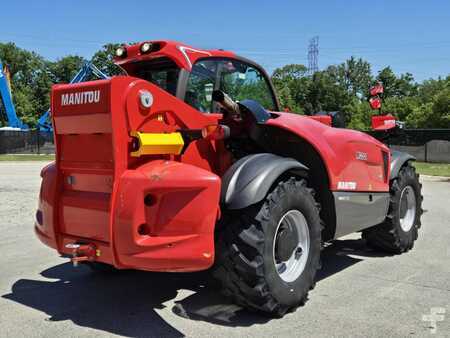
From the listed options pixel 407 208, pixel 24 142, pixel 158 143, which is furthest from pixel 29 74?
pixel 158 143

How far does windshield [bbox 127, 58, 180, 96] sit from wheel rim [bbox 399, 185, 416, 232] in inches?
142

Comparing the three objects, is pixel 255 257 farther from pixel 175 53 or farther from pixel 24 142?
pixel 24 142

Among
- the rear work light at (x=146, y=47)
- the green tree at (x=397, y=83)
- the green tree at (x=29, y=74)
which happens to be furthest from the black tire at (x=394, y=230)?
the green tree at (x=397, y=83)

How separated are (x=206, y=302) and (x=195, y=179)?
55.2 inches

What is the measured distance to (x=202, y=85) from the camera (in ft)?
15.0

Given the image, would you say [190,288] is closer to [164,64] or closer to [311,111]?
[164,64]

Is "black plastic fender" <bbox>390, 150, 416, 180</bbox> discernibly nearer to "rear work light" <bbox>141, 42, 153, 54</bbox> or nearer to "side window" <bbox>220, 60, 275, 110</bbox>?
"side window" <bbox>220, 60, 275, 110</bbox>

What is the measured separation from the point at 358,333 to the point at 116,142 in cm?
227

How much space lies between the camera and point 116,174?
146 inches

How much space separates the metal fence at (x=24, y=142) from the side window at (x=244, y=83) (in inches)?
1384

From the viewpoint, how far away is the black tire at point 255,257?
13.0ft

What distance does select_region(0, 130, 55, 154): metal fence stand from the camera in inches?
1500

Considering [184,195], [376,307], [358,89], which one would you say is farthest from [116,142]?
[358,89]

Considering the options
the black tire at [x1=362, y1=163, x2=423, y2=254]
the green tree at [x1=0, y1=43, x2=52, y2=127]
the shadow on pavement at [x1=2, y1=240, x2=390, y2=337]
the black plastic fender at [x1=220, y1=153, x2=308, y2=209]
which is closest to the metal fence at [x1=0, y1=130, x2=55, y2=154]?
the green tree at [x1=0, y1=43, x2=52, y2=127]
